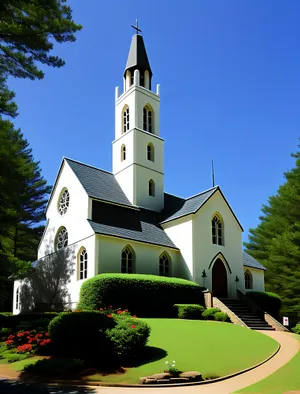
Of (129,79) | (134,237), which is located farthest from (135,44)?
(134,237)

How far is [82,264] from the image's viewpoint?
26.9 meters

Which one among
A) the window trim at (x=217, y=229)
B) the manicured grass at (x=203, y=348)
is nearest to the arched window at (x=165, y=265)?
the window trim at (x=217, y=229)

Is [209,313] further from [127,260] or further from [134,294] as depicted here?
[127,260]

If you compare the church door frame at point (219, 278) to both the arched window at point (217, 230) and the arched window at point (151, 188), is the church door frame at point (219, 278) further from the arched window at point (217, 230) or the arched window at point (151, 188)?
the arched window at point (151, 188)

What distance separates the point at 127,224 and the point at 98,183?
4274 millimetres

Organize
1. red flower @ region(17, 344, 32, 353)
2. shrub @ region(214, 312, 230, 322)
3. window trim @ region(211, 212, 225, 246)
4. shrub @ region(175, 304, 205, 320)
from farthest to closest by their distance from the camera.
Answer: window trim @ region(211, 212, 225, 246) < shrub @ region(175, 304, 205, 320) < shrub @ region(214, 312, 230, 322) < red flower @ region(17, 344, 32, 353)

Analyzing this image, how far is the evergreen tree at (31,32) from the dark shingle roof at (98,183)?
11.7 m

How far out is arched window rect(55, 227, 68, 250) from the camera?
29.5m

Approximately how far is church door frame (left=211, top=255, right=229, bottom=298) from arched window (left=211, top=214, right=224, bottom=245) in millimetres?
1314

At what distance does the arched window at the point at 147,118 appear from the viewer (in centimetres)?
3506

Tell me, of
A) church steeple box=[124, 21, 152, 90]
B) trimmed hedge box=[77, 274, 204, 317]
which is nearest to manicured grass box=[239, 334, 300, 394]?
trimmed hedge box=[77, 274, 204, 317]

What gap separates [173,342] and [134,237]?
12.2 metres

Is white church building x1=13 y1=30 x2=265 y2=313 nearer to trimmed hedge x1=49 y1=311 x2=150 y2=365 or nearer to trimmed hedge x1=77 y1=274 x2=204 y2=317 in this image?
trimmed hedge x1=77 y1=274 x2=204 y2=317

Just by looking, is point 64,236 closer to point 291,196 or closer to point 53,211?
point 53,211
